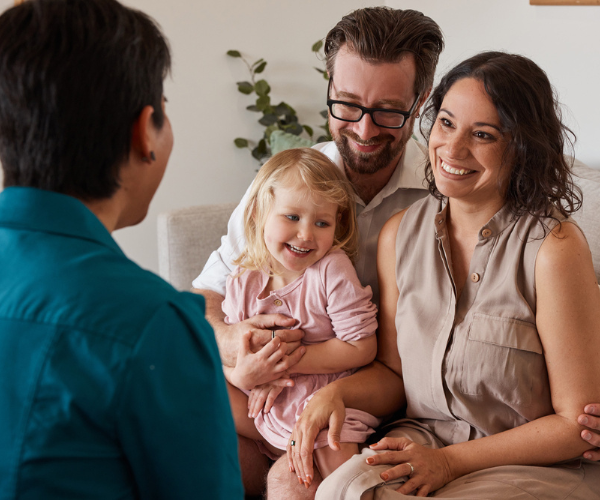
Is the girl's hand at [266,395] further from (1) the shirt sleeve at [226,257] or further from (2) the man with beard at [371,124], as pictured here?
(1) the shirt sleeve at [226,257]

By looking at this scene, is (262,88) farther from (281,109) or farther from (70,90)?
(70,90)

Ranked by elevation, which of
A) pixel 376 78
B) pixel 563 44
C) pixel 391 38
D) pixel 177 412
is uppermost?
pixel 563 44

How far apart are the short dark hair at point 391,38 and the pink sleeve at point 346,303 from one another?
59 cm

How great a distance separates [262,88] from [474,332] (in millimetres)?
2347

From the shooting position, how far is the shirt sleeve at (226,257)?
1745 millimetres

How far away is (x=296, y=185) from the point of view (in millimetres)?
1480

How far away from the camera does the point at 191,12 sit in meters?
3.21

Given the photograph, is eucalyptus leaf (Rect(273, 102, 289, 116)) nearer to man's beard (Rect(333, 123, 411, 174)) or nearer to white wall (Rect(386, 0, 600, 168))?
white wall (Rect(386, 0, 600, 168))

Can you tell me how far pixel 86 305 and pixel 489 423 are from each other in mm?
972

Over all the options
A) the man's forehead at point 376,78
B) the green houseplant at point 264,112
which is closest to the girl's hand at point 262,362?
the man's forehead at point 376,78

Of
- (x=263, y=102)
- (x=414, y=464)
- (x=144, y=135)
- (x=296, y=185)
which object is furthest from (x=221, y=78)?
(x=144, y=135)

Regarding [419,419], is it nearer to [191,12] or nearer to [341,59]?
[341,59]

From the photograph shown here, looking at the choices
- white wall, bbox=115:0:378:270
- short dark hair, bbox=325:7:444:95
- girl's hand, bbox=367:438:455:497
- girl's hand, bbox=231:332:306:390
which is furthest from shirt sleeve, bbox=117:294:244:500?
white wall, bbox=115:0:378:270

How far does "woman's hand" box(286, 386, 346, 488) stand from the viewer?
1316 mm
